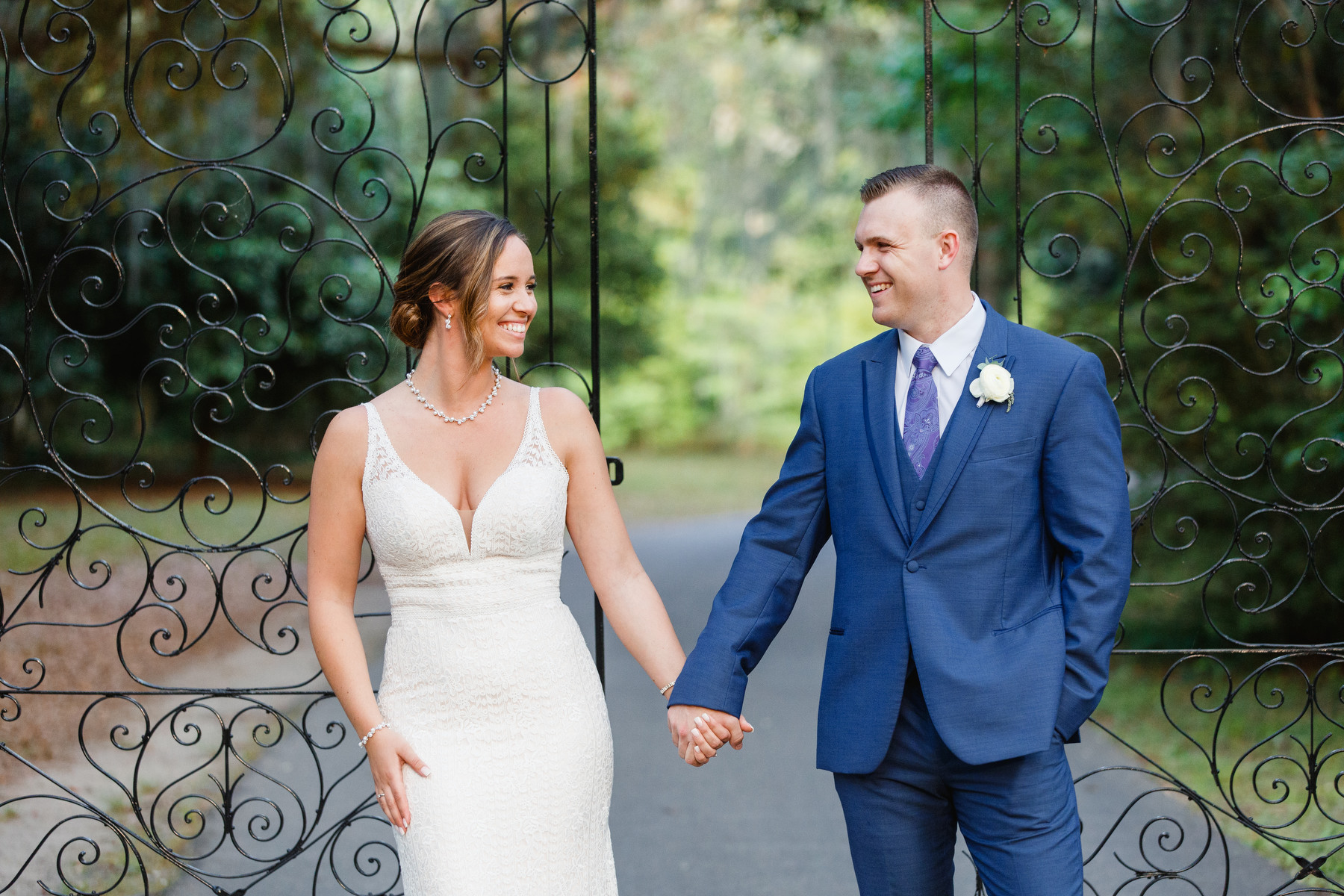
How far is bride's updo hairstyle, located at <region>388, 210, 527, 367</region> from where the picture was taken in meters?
2.45

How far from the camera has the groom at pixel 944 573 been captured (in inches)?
90.4

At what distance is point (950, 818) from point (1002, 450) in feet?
2.51

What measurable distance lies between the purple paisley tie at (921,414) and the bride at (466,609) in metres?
0.60

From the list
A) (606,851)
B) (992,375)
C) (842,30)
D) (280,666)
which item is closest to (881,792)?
(606,851)

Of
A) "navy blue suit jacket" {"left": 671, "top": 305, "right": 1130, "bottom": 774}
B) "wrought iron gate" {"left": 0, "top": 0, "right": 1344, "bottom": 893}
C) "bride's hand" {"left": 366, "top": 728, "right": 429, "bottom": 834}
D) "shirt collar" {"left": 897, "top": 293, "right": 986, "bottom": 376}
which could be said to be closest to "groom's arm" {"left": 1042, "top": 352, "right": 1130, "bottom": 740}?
"navy blue suit jacket" {"left": 671, "top": 305, "right": 1130, "bottom": 774}

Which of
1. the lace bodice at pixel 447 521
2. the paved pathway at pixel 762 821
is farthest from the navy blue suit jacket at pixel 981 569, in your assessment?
the paved pathway at pixel 762 821

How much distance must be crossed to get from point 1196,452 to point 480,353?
493 cm

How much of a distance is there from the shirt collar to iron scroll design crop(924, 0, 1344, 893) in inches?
73.8

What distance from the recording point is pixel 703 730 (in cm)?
248

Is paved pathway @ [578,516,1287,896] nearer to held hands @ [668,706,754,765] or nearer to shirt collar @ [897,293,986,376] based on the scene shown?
held hands @ [668,706,754,765]

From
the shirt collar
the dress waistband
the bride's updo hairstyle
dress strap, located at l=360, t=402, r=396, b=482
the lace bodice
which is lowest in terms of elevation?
the dress waistband

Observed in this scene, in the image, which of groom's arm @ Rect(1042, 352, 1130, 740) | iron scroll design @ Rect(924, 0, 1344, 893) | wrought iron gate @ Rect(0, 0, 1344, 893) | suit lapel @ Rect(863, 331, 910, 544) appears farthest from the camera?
iron scroll design @ Rect(924, 0, 1344, 893)

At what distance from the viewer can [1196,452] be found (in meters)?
6.31

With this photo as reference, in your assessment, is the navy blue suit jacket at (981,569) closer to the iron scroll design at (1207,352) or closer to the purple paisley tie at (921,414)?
the purple paisley tie at (921,414)
